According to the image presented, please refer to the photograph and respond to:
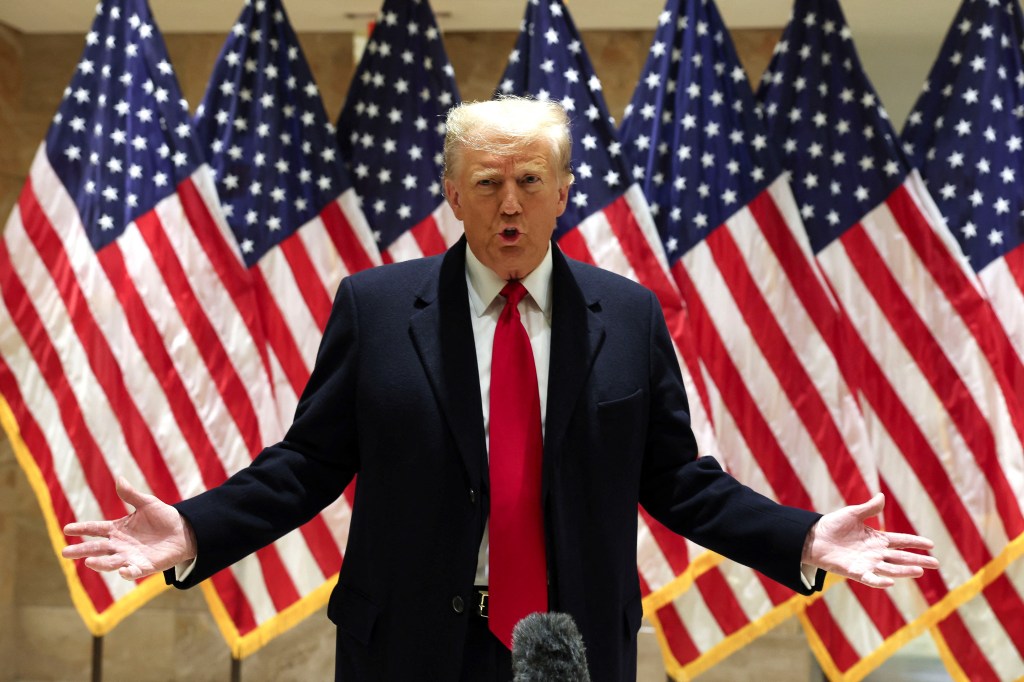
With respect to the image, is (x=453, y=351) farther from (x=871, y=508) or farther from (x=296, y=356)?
(x=296, y=356)

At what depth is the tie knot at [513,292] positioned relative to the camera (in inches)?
75.0

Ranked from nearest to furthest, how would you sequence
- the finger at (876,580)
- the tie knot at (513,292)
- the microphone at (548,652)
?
the microphone at (548,652) → the finger at (876,580) → the tie knot at (513,292)

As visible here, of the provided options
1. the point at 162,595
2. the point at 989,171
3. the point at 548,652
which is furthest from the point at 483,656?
the point at 162,595

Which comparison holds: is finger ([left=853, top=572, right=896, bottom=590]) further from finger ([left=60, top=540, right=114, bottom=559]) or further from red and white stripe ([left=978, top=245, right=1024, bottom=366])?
red and white stripe ([left=978, top=245, right=1024, bottom=366])

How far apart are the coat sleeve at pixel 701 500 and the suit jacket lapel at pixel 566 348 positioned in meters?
0.14

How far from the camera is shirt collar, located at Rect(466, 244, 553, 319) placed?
1932 mm

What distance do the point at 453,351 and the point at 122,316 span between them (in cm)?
215

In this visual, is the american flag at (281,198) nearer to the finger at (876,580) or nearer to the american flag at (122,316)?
the american flag at (122,316)

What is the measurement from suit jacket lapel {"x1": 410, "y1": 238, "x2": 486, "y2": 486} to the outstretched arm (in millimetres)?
570

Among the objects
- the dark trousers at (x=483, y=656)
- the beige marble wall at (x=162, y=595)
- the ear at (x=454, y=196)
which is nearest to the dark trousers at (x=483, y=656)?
the dark trousers at (x=483, y=656)

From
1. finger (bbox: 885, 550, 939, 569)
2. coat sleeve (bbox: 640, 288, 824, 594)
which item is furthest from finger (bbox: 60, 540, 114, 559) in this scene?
finger (bbox: 885, 550, 939, 569)

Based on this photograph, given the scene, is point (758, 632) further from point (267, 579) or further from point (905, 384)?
point (267, 579)

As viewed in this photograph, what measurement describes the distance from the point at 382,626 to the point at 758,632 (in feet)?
7.13

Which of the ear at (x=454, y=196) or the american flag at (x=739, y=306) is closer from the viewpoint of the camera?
the ear at (x=454, y=196)
